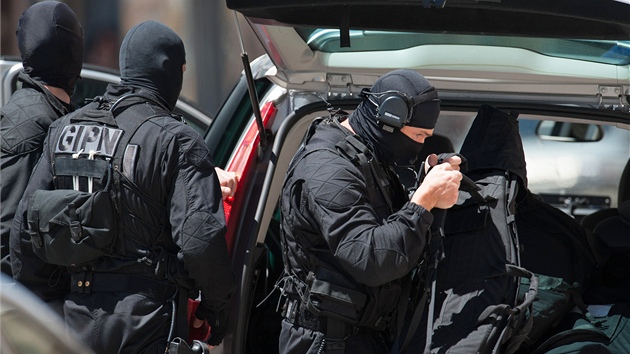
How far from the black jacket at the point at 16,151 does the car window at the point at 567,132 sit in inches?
203

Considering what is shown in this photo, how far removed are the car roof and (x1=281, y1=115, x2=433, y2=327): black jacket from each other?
0.39 meters

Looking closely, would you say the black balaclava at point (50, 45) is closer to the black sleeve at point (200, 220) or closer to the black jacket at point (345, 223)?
the black sleeve at point (200, 220)

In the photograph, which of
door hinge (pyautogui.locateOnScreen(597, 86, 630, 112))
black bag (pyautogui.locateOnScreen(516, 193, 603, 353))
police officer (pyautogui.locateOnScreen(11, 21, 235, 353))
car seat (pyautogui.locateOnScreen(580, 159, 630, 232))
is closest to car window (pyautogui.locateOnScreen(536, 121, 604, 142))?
car seat (pyautogui.locateOnScreen(580, 159, 630, 232))

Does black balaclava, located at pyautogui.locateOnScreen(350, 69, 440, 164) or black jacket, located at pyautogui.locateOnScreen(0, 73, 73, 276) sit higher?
black balaclava, located at pyautogui.locateOnScreen(350, 69, 440, 164)

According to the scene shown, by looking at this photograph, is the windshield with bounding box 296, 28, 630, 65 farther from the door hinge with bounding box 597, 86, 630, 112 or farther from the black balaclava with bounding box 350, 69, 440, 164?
the black balaclava with bounding box 350, 69, 440, 164

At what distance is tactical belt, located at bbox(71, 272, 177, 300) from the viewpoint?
294 centimetres

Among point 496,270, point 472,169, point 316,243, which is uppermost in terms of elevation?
point 472,169

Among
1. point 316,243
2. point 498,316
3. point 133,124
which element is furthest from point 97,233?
point 498,316

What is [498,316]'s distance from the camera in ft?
8.79

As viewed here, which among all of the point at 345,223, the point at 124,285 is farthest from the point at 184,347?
the point at 345,223

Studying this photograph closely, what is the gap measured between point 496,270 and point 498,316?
0.16 m

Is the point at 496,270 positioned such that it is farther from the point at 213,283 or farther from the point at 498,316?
the point at 213,283

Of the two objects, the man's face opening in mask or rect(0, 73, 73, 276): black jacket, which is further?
rect(0, 73, 73, 276): black jacket

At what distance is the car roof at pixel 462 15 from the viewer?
2.63m
